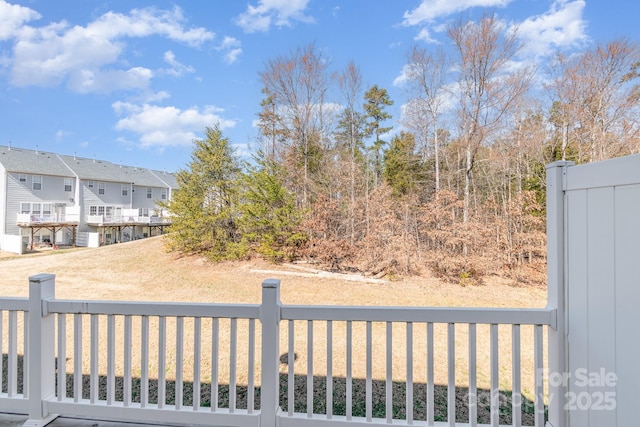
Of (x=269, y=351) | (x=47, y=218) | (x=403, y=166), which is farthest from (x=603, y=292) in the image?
(x=47, y=218)

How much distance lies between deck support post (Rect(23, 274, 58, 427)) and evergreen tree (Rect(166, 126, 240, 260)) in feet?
26.9

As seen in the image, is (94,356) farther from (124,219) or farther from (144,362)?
(124,219)

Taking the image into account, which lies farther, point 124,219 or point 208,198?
point 124,219

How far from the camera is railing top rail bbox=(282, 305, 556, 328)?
57.5 inches

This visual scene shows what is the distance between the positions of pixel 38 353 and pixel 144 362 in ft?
2.04

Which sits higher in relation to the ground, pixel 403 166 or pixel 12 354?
pixel 403 166

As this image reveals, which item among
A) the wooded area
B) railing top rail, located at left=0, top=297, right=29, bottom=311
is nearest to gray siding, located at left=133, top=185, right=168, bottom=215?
the wooded area

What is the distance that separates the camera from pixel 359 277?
760 centimetres

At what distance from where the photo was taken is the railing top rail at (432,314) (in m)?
1.46

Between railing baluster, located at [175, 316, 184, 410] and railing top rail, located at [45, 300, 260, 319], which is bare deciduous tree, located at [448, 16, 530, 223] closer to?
railing top rail, located at [45, 300, 260, 319]

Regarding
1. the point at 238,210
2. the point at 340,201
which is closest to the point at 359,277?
the point at 340,201

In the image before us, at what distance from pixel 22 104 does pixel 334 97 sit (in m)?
11.6

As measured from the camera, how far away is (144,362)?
165 centimetres

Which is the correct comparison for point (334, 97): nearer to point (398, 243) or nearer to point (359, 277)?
point (398, 243)
